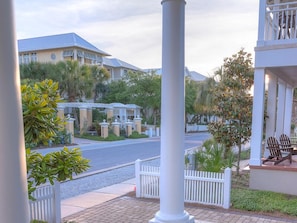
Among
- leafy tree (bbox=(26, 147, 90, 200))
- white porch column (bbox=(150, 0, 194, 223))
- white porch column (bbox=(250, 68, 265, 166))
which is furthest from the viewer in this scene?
white porch column (bbox=(250, 68, 265, 166))

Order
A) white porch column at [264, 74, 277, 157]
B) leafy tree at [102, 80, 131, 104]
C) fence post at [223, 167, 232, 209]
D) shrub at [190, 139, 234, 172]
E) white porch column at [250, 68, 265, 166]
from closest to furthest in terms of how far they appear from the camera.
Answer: fence post at [223, 167, 232, 209]
white porch column at [250, 68, 265, 166]
shrub at [190, 139, 234, 172]
white porch column at [264, 74, 277, 157]
leafy tree at [102, 80, 131, 104]

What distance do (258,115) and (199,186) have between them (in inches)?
90.5

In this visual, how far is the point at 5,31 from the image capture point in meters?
1.46

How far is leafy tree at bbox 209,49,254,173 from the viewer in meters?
7.96

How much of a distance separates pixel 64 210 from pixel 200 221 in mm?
2656

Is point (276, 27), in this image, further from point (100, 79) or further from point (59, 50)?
point (59, 50)

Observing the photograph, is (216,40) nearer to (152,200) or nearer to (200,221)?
(152,200)

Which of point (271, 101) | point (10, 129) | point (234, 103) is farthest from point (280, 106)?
point (10, 129)

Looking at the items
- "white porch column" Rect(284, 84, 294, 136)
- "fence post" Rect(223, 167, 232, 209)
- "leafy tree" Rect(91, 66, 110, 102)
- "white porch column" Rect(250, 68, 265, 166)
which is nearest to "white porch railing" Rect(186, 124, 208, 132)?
"leafy tree" Rect(91, 66, 110, 102)

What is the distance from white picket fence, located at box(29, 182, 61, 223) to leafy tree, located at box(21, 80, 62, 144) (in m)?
1.54

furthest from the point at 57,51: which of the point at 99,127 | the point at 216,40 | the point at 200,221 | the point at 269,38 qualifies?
the point at 200,221

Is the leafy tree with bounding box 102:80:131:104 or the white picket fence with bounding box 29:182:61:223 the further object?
the leafy tree with bounding box 102:80:131:104

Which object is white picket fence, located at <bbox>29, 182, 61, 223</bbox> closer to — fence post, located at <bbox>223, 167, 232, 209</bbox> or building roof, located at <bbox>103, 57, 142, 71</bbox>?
fence post, located at <bbox>223, 167, 232, 209</bbox>

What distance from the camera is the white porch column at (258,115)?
21.3ft
